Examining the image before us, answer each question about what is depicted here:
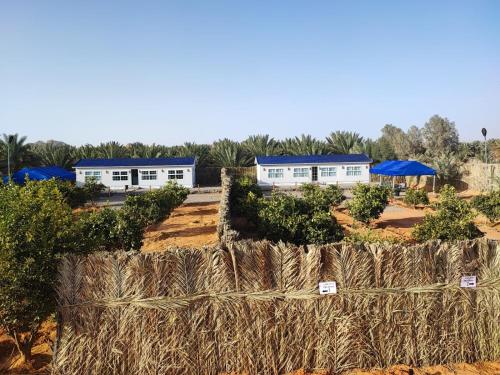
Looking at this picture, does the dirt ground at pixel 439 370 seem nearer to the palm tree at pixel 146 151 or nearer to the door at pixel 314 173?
the door at pixel 314 173

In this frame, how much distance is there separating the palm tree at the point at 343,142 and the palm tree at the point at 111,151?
25.0 metres

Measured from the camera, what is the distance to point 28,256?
5211mm

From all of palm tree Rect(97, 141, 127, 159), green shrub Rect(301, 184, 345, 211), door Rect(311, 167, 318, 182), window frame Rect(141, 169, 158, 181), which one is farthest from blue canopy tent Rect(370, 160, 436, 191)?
palm tree Rect(97, 141, 127, 159)

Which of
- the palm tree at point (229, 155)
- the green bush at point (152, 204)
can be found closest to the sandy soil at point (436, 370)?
the green bush at point (152, 204)

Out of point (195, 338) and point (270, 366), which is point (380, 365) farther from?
point (195, 338)

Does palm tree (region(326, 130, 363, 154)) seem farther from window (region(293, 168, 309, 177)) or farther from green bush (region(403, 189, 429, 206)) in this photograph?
green bush (region(403, 189, 429, 206))

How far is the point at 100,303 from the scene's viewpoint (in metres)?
4.96

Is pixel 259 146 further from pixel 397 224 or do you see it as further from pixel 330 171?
pixel 397 224

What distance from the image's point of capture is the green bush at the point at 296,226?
10.2 m

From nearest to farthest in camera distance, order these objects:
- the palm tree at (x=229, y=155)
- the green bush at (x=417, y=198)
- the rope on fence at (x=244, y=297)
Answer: the rope on fence at (x=244, y=297)
the green bush at (x=417, y=198)
the palm tree at (x=229, y=155)

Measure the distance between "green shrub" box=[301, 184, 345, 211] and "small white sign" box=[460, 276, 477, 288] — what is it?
614 cm

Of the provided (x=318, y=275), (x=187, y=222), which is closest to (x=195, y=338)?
(x=318, y=275)

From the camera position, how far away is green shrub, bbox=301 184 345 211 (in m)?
11.9

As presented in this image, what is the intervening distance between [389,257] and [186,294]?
290 cm
